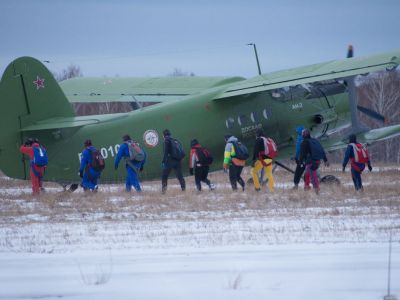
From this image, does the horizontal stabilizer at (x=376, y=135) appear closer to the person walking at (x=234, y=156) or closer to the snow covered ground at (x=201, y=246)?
the person walking at (x=234, y=156)

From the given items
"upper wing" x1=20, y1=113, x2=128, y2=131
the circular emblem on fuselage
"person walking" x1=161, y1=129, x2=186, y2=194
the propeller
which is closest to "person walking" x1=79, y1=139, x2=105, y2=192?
"upper wing" x1=20, y1=113, x2=128, y2=131

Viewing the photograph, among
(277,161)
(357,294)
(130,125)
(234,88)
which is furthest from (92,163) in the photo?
(357,294)

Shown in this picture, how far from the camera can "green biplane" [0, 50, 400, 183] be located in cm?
2102

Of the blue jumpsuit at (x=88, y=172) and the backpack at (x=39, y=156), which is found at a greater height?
the backpack at (x=39, y=156)

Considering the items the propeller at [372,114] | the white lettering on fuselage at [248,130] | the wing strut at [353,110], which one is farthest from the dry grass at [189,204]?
the propeller at [372,114]

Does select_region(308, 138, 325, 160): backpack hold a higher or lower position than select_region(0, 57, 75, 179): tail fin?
lower

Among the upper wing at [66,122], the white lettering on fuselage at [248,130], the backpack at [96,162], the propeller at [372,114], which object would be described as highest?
the upper wing at [66,122]

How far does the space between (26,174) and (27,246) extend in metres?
9.14

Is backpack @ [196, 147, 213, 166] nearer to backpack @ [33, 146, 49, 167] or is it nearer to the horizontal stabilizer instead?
backpack @ [33, 146, 49, 167]

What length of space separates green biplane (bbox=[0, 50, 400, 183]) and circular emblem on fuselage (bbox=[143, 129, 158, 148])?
0.08 ft

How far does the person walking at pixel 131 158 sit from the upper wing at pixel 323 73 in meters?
3.16

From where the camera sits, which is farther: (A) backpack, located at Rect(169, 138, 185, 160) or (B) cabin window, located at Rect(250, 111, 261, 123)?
(B) cabin window, located at Rect(250, 111, 261, 123)

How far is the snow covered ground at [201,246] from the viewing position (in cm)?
926

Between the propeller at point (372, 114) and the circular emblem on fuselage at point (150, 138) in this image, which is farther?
the propeller at point (372, 114)
